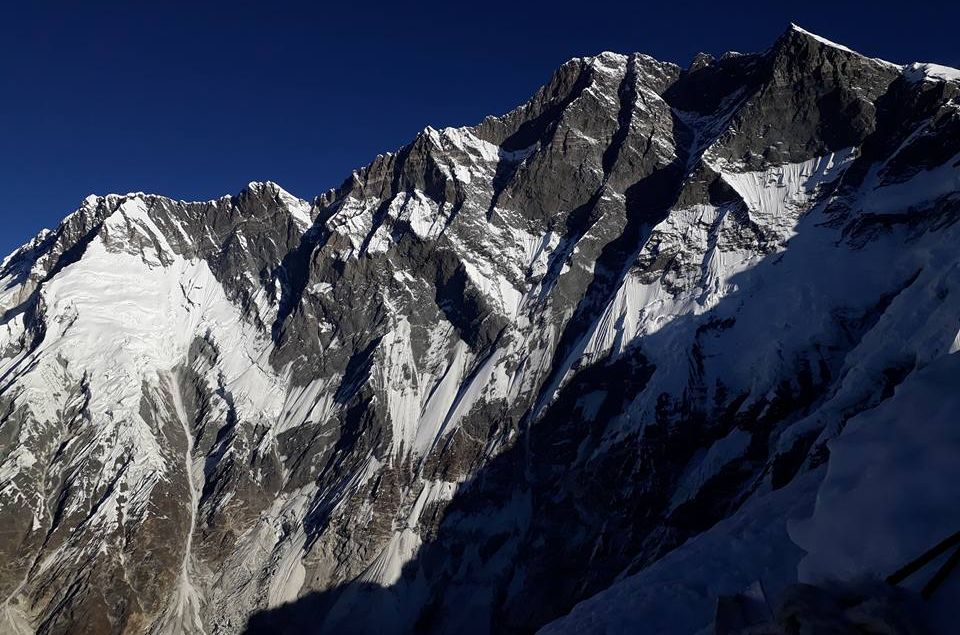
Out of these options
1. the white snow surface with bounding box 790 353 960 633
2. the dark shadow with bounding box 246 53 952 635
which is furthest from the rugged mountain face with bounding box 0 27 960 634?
the white snow surface with bounding box 790 353 960 633

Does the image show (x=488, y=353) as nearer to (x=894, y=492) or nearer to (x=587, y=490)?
(x=587, y=490)

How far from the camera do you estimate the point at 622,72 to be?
15788 centimetres

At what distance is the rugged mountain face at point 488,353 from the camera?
79.4 meters

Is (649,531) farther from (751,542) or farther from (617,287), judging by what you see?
(751,542)

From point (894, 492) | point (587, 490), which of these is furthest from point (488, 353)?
point (894, 492)

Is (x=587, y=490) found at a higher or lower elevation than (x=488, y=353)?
lower

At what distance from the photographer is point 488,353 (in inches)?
4646

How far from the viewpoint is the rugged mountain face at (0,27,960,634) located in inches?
3125

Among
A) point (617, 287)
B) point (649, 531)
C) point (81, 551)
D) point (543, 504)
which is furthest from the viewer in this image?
point (617, 287)

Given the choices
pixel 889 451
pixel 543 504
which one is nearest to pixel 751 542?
pixel 889 451

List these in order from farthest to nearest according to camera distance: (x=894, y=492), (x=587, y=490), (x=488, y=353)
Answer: (x=488, y=353)
(x=587, y=490)
(x=894, y=492)

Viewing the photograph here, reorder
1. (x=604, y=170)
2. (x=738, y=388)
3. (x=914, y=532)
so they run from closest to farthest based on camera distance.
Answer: (x=914, y=532) < (x=738, y=388) < (x=604, y=170)

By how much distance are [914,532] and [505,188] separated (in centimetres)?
13931

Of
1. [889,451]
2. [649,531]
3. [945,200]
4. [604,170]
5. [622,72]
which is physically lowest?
[889,451]
